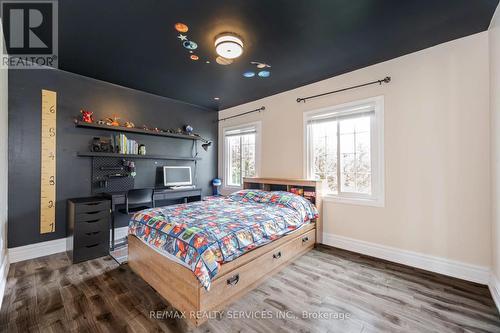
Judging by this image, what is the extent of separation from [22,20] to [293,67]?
9.60 feet

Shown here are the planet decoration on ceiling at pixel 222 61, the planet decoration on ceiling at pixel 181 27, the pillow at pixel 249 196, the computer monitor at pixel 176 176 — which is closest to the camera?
the planet decoration on ceiling at pixel 181 27

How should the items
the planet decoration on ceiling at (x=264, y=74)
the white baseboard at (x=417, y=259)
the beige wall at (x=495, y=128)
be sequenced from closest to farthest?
the beige wall at (x=495, y=128)
the white baseboard at (x=417, y=259)
the planet decoration on ceiling at (x=264, y=74)

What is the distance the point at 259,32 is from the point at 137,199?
9.36 ft

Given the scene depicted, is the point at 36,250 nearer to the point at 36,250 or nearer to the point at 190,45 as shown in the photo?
the point at 36,250

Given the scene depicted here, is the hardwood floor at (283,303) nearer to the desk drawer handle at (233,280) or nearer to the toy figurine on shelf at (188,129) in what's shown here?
the desk drawer handle at (233,280)

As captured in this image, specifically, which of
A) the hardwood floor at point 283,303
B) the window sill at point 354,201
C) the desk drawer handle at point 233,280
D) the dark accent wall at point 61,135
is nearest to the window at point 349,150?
the window sill at point 354,201

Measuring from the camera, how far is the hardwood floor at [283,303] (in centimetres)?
162

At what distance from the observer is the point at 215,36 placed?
226cm

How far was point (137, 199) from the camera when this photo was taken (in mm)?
3312

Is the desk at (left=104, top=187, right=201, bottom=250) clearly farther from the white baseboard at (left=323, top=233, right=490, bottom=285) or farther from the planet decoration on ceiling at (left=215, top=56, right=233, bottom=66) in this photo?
the white baseboard at (left=323, top=233, right=490, bottom=285)

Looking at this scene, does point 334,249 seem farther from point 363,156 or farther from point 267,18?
point 267,18

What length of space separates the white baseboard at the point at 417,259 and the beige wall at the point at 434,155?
58 millimetres

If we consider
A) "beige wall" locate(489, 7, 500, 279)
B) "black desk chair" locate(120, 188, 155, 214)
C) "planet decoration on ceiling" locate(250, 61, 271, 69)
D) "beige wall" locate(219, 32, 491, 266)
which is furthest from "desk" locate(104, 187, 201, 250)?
"beige wall" locate(489, 7, 500, 279)

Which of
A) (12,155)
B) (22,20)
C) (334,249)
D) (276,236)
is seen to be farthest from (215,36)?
(334,249)
